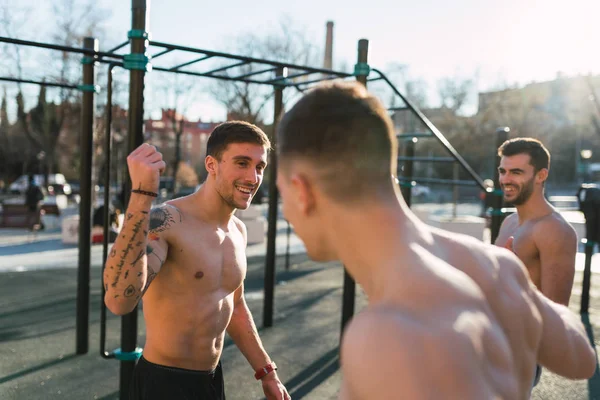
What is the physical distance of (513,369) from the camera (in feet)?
3.09

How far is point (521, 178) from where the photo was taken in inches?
128

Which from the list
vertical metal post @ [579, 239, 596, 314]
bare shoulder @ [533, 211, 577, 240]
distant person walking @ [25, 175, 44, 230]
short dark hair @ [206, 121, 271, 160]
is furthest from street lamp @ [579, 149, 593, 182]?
short dark hair @ [206, 121, 271, 160]

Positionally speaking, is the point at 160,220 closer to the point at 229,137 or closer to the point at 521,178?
the point at 229,137

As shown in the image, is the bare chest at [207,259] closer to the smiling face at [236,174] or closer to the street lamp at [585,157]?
the smiling face at [236,174]

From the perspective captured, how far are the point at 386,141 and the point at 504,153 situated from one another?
8.33 feet

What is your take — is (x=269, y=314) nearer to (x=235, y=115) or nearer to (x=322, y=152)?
(x=322, y=152)

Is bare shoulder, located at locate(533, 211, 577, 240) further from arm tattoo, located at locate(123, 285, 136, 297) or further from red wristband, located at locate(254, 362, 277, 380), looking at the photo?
arm tattoo, located at locate(123, 285, 136, 297)

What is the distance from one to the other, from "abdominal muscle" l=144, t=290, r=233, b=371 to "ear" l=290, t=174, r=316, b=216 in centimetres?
147

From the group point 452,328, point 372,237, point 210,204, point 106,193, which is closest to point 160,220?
point 210,204

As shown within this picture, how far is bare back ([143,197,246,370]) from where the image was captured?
2.33 m

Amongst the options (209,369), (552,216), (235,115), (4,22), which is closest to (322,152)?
(209,369)

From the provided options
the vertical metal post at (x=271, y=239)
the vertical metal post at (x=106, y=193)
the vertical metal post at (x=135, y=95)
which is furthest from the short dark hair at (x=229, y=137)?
the vertical metal post at (x=271, y=239)

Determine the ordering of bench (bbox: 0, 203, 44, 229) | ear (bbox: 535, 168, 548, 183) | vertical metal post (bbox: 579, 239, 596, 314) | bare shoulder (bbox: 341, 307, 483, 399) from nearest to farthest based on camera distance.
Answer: bare shoulder (bbox: 341, 307, 483, 399)
ear (bbox: 535, 168, 548, 183)
vertical metal post (bbox: 579, 239, 596, 314)
bench (bbox: 0, 203, 44, 229)

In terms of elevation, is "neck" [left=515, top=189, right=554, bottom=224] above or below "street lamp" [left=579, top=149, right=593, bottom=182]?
below
